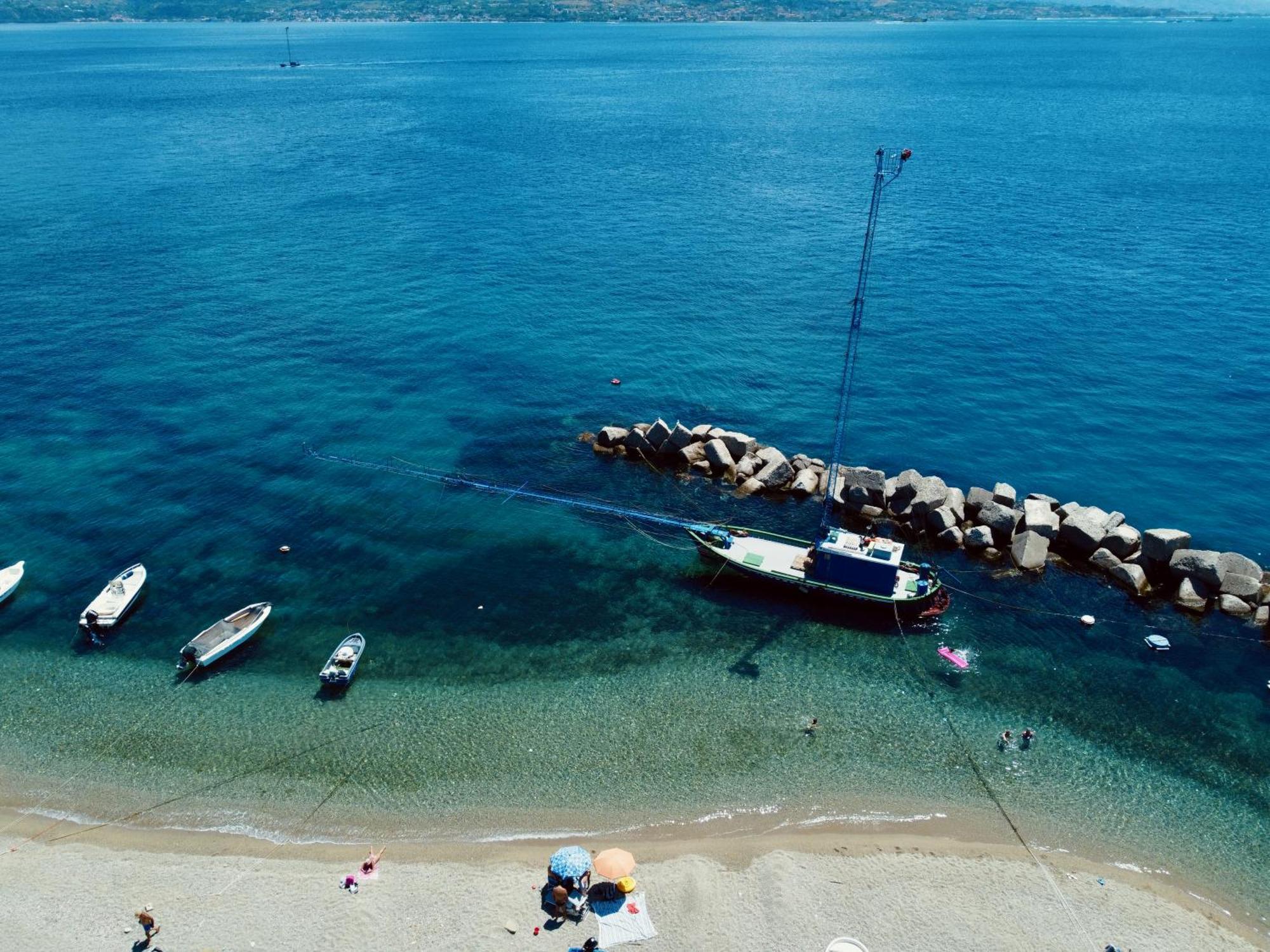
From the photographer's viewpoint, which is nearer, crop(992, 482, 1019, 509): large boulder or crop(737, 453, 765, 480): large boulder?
crop(992, 482, 1019, 509): large boulder

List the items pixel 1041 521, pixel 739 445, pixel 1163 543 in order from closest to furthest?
pixel 1163 543 → pixel 1041 521 → pixel 739 445

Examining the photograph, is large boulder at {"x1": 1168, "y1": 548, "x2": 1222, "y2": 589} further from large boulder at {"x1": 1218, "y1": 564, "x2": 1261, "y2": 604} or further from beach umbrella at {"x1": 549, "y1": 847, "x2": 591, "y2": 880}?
beach umbrella at {"x1": 549, "y1": 847, "x2": 591, "y2": 880}

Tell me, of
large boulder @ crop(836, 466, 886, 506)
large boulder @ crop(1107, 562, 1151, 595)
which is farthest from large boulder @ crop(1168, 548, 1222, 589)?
large boulder @ crop(836, 466, 886, 506)

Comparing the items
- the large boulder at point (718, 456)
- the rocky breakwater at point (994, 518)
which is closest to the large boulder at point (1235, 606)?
the rocky breakwater at point (994, 518)

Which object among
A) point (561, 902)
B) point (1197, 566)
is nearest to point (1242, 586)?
point (1197, 566)

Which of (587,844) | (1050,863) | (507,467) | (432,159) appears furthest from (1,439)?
(432,159)

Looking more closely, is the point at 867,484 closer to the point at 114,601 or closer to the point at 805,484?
the point at 805,484

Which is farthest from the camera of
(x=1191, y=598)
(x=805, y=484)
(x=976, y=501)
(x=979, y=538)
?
(x=805, y=484)
